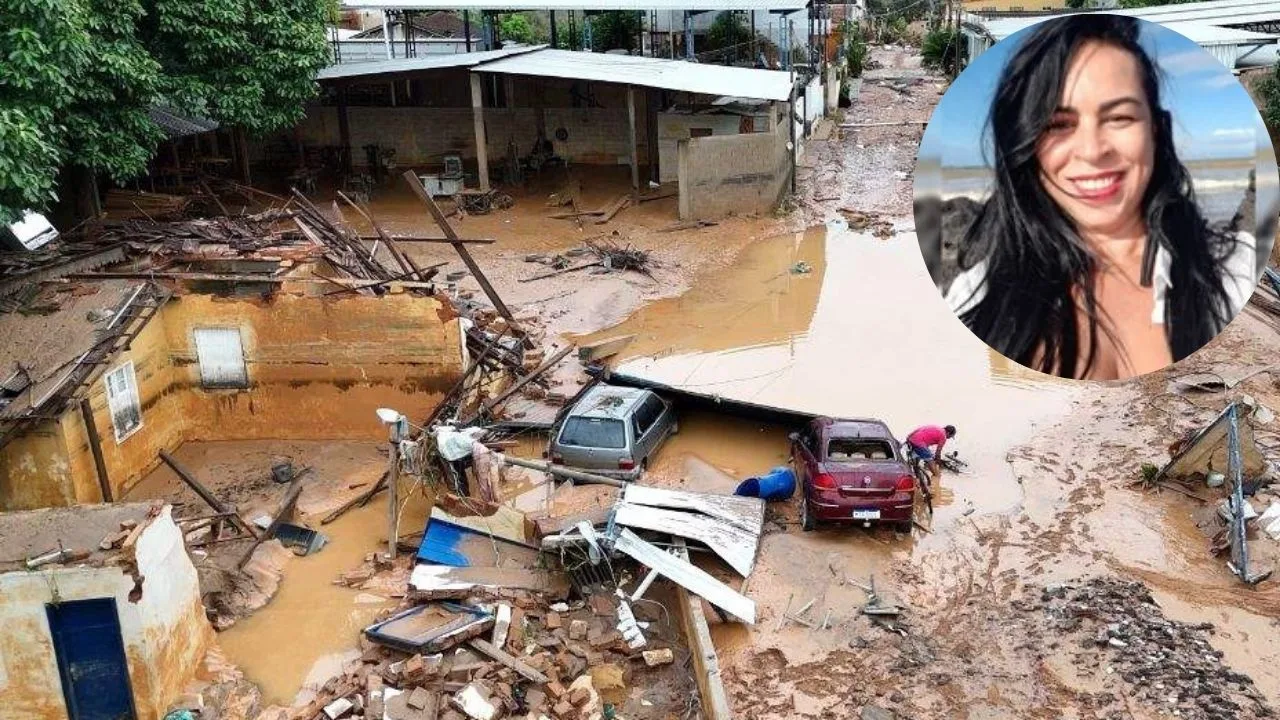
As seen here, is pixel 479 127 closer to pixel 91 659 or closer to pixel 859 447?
pixel 859 447

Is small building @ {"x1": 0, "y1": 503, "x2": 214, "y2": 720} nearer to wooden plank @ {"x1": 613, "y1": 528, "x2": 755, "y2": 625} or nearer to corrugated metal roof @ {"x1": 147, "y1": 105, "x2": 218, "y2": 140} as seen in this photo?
wooden plank @ {"x1": 613, "y1": 528, "x2": 755, "y2": 625}

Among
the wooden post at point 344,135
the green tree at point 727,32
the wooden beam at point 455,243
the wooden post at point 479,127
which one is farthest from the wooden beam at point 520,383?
the green tree at point 727,32

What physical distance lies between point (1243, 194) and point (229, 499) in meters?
14.4

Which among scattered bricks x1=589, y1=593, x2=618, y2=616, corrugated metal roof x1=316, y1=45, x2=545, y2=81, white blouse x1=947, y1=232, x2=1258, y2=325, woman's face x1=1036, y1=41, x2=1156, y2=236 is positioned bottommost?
scattered bricks x1=589, y1=593, x2=618, y2=616

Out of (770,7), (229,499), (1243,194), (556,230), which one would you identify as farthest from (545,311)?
(1243,194)

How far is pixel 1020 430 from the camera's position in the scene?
16.1 metres

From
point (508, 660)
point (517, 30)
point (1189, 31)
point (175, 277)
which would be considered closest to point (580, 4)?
point (517, 30)

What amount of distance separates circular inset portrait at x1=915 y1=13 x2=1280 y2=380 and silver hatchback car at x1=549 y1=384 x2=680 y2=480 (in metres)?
12.2

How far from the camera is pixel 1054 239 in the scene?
1976 mm

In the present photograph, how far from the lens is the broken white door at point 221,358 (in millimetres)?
15867

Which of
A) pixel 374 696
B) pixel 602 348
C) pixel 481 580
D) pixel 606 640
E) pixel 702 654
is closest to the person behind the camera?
pixel 374 696

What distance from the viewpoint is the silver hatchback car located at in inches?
564

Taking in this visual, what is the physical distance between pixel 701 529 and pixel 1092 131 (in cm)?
1029

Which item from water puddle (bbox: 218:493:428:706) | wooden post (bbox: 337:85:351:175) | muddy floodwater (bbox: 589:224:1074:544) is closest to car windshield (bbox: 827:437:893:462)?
muddy floodwater (bbox: 589:224:1074:544)
